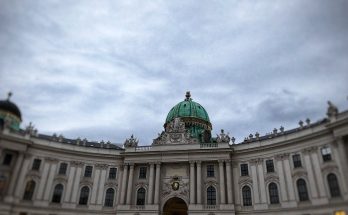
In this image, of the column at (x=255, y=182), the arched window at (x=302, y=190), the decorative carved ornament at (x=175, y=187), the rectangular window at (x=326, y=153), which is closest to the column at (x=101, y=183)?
the decorative carved ornament at (x=175, y=187)

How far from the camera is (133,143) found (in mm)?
54062

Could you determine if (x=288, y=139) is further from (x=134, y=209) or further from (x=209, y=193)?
(x=134, y=209)

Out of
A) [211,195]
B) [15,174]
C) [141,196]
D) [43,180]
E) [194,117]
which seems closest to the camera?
[15,174]

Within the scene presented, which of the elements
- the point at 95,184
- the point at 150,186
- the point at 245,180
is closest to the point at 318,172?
the point at 245,180

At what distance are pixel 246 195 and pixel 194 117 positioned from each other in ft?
73.2

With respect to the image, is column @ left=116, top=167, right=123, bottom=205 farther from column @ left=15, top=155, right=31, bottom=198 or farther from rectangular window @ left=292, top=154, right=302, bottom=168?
rectangular window @ left=292, top=154, right=302, bottom=168

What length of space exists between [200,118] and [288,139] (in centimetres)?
2327

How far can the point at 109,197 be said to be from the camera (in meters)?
49.8

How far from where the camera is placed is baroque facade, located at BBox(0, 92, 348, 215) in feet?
128

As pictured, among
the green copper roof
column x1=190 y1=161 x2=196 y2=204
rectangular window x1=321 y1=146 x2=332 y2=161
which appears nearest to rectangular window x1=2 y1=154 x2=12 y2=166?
column x1=190 y1=161 x2=196 y2=204

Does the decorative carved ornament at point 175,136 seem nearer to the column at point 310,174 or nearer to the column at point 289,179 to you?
the column at point 289,179

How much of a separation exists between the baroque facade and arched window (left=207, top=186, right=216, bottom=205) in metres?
0.03

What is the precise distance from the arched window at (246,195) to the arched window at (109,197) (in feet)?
75.1

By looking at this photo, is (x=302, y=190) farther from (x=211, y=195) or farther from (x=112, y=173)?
(x=112, y=173)
